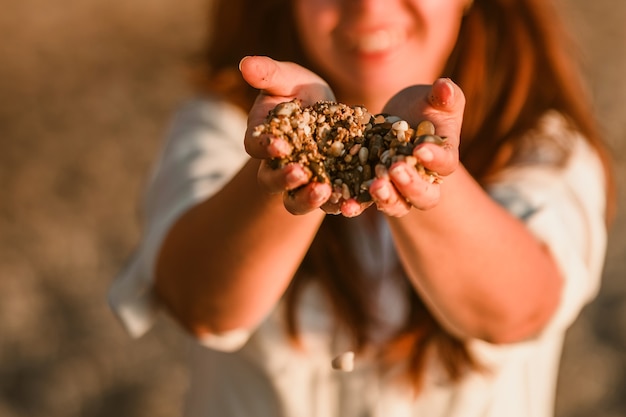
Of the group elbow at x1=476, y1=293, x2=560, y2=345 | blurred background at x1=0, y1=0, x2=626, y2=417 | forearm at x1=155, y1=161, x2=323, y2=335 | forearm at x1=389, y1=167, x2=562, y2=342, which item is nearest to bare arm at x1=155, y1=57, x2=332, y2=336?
Result: forearm at x1=155, y1=161, x2=323, y2=335

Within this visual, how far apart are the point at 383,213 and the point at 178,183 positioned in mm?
374

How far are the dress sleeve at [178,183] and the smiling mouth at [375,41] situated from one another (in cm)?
26

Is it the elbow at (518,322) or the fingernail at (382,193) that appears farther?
the elbow at (518,322)

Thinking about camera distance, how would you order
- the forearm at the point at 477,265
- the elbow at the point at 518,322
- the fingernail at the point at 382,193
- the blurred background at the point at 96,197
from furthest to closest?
1. the blurred background at the point at 96,197
2. the elbow at the point at 518,322
3. the forearm at the point at 477,265
4. the fingernail at the point at 382,193

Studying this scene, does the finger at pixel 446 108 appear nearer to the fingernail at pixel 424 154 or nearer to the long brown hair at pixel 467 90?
the fingernail at pixel 424 154

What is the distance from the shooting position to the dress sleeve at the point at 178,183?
3.79 ft

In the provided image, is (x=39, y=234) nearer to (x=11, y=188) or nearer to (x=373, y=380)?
(x=11, y=188)

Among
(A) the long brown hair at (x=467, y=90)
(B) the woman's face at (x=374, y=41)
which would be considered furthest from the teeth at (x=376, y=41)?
(A) the long brown hair at (x=467, y=90)

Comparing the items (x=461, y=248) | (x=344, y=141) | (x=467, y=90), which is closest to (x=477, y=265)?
(x=461, y=248)

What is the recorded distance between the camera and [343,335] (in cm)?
117

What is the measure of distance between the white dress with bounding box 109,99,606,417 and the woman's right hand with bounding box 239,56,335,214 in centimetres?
35

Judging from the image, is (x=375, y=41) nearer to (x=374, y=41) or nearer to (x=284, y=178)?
(x=374, y=41)

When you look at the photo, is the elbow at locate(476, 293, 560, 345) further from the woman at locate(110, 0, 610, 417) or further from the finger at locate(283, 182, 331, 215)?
the finger at locate(283, 182, 331, 215)

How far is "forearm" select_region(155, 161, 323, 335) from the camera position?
0.90 m
